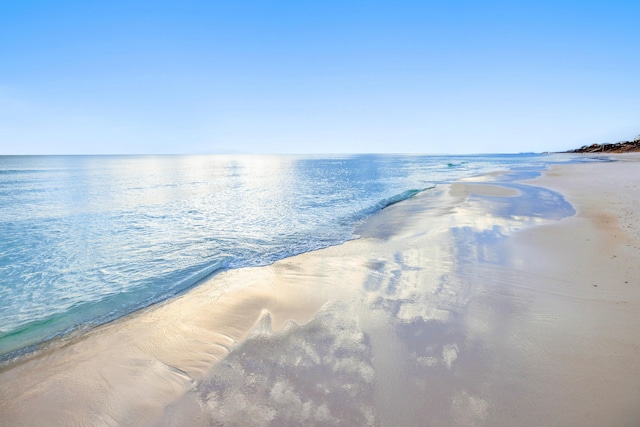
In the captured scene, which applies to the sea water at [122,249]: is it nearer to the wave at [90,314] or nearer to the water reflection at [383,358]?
the wave at [90,314]

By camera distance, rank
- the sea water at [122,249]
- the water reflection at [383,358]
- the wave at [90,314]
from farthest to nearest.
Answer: the sea water at [122,249], the wave at [90,314], the water reflection at [383,358]

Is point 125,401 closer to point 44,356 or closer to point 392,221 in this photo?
point 44,356

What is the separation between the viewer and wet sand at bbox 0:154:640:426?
344 cm

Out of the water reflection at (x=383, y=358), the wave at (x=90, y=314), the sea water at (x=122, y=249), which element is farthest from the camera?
the sea water at (x=122, y=249)

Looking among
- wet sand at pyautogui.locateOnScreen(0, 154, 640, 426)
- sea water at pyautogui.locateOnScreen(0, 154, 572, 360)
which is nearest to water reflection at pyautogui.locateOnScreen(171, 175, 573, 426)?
wet sand at pyautogui.locateOnScreen(0, 154, 640, 426)

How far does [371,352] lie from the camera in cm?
445

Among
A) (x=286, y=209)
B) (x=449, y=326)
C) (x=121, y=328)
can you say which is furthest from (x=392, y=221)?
(x=121, y=328)

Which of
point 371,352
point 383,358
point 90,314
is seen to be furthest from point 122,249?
point 383,358

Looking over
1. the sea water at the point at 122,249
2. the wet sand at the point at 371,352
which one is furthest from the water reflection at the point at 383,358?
the sea water at the point at 122,249

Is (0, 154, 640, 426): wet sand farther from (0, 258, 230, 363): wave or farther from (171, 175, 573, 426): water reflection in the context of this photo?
(0, 258, 230, 363): wave

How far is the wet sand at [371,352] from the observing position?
11.3ft

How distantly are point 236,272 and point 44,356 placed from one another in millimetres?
4216

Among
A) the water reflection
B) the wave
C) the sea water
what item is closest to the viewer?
the water reflection

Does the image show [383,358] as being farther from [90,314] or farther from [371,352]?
[90,314]
